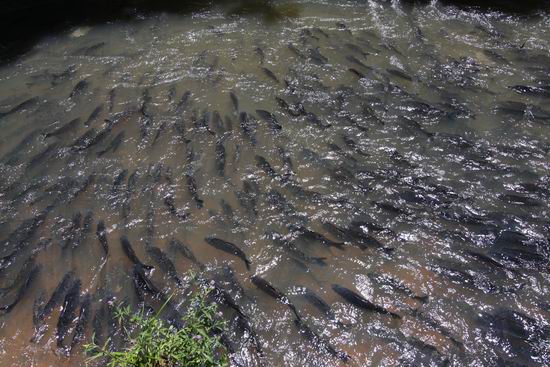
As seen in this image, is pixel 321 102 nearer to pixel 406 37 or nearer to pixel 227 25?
pixel 406 37

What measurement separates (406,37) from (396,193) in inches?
150

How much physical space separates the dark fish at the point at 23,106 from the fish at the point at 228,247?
396 centimetres

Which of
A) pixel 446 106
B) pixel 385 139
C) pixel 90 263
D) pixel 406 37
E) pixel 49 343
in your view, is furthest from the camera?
pixel 406 37

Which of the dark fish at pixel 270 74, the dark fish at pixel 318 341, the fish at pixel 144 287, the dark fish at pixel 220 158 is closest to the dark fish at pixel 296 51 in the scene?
the dark fish at pixel 270 74

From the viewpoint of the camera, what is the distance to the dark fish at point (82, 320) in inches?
167

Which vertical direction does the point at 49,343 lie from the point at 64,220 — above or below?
Answer: below

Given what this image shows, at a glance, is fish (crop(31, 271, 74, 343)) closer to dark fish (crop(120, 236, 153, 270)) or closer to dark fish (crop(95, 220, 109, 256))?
dark fish (crop(95, 220, 109, 256))

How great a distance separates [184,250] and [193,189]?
872 millimetres

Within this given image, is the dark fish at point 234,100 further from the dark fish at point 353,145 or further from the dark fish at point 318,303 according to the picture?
the dark fish at point 318,303

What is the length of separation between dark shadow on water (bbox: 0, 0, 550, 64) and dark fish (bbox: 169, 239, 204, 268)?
5244 mm

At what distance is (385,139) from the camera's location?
20.0ft

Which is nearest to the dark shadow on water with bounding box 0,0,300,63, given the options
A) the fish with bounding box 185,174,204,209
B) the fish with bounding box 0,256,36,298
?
the fish with bounding box 185,174,204,209

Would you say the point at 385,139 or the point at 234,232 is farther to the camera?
the point at 385,139

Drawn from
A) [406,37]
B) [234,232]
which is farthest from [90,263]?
[406,37]
